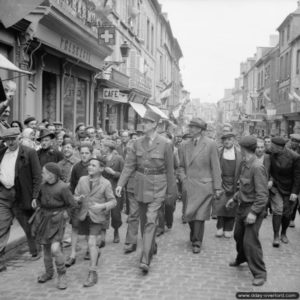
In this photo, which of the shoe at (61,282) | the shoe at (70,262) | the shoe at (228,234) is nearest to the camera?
the shoe at (61,282)

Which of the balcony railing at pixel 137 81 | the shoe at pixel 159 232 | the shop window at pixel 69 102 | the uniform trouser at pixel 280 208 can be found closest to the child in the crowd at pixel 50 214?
the shoe at pixel 159 232

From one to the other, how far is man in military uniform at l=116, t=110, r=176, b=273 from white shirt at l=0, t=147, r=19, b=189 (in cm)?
136

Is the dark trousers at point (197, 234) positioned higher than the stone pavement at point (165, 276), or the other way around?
the dark trousers at point (197, 234)

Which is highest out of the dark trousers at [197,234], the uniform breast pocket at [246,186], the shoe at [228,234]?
the uniform breast pocket at [246,186]

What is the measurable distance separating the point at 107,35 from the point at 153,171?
10.7 meters

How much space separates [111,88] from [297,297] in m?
16.7

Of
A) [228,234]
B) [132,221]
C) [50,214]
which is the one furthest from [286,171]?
[50,214]

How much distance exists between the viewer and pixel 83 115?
698 inches

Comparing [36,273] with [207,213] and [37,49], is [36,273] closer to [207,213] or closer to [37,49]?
[207,213]

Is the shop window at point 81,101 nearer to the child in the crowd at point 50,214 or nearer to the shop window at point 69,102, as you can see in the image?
the shop window at point 69,102

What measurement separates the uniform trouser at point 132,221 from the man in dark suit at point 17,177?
135 centimetres

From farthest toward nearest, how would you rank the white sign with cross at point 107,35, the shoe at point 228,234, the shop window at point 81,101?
the shop window at point 81,101, the white sign with cross at point 107,35, the shoe at point 228,234

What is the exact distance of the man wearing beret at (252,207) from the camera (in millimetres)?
5422

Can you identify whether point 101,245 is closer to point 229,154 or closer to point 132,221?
point 132,221
